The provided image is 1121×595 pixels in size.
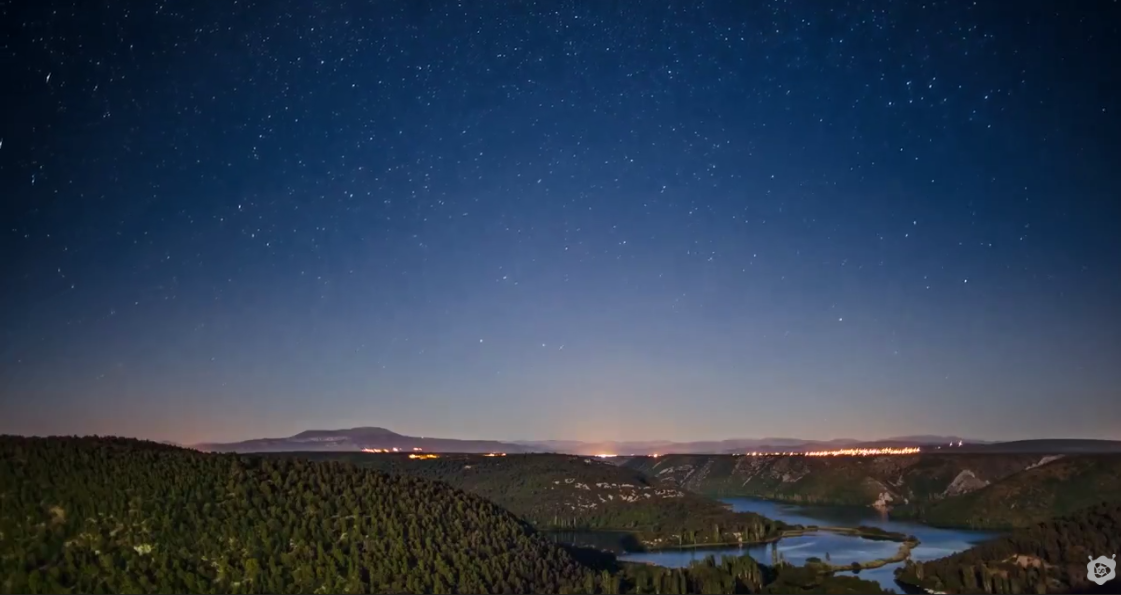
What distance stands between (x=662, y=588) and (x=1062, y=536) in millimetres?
47473

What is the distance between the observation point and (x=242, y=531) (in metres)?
55.1

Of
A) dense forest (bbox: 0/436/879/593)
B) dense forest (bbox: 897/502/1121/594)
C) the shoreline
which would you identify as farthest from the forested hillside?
dense forest (bbox: 0/436/879/593)

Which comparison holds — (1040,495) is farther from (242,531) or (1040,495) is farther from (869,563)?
(242,531)

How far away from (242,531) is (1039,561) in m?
79.4

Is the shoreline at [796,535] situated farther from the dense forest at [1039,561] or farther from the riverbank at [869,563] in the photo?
the dense forest at [1039,561]

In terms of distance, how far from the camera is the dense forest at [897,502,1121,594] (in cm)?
8019

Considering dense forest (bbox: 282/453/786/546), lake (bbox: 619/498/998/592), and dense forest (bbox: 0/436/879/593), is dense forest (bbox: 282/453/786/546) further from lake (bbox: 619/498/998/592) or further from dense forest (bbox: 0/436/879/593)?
dense forest (bbox: 0/436/879/593)

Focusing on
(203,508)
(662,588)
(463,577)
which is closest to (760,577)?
(662,588)

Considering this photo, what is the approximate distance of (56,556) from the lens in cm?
4597

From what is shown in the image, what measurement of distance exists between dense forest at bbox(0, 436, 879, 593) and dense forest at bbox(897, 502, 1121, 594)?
100 feet

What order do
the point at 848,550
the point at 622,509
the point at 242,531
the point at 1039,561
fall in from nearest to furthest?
the point at 242,531 → the point at 1039,561 → the point at 848,550 → the point at 622,509

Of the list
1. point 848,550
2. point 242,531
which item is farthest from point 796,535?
Result: point 242,531

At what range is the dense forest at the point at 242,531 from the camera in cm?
4706

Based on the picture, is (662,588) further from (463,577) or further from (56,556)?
(56,556)
